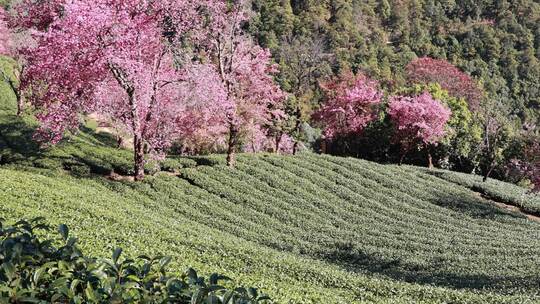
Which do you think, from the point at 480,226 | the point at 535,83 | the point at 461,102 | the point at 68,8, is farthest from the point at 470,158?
the point at 535,83

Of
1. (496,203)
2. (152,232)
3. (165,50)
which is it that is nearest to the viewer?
(152,232)

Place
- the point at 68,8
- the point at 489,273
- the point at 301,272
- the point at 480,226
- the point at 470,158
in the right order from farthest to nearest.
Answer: the point at 470,158, the point at 480,226, the point at 68,8, the point at 489,273, the point at 301,272

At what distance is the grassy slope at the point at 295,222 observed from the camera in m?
11.6

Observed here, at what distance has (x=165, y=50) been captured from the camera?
894 inches

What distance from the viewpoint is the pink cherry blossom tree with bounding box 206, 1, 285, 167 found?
2688 cm

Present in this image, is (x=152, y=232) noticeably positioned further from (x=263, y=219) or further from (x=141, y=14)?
(x=141, y=14)

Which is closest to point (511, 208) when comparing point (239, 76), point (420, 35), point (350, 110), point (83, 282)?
point (350, 110)

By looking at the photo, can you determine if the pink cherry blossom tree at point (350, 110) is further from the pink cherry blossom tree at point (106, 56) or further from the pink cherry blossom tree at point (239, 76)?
the pink cherry blossom tree at point (106, 56)

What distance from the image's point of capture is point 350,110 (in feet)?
158

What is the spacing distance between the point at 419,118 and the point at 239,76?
16.5m

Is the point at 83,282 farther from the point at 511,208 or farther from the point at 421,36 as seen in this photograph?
the point at 421,36

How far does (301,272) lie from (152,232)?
4281 millimetres

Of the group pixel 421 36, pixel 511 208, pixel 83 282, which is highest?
pixel 421 36

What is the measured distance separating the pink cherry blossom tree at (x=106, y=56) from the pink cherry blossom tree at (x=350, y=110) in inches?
1021
